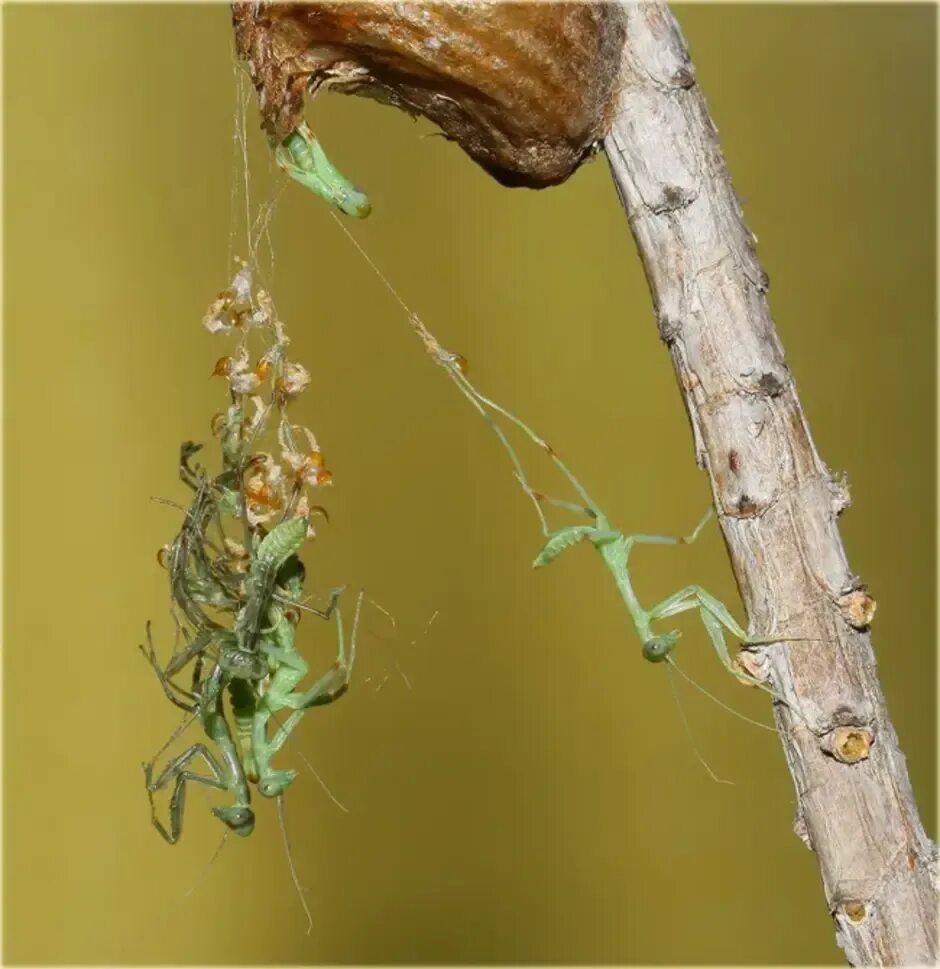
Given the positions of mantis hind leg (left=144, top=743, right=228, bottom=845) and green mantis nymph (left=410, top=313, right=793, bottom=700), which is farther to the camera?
mantis hind leg (left=144, top=743, right=228, bottom=845)

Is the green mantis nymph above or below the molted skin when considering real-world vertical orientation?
below

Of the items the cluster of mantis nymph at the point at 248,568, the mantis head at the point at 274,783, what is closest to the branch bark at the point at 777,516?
the cluster of mantis nymph at the point at 248,568

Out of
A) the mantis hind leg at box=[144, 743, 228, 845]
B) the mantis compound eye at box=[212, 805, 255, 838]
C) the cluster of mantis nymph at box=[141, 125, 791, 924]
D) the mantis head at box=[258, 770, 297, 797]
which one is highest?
the cluster of mantis nymph at box=[141, 125, 791, 924]

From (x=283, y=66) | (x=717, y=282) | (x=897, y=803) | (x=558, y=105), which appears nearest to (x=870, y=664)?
(x=897, y=803)

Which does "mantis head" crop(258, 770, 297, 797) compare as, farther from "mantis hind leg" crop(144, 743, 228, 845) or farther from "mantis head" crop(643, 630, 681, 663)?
"mantis head" crop(643, 630, 681, 663)

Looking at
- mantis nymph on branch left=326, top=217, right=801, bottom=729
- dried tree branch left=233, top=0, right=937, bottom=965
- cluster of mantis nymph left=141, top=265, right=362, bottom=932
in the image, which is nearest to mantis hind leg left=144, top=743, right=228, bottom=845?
cluster of mantis nymph left=141, top=265, right=362, bottom=932

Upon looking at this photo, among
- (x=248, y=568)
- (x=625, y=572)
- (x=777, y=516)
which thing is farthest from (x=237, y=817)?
(x=777, y=516)

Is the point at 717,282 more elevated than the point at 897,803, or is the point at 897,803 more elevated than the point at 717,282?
the point at 717,282

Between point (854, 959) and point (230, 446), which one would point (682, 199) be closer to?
point (230, 446)
